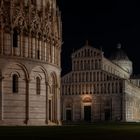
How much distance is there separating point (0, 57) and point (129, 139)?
26.5 meters

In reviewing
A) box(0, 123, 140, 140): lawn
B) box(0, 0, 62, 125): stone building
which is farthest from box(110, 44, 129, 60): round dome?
box(0, 123, 140, 140): lawn

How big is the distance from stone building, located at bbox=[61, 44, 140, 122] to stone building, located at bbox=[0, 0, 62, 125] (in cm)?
4438

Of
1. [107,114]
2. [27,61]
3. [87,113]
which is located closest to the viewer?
[27,61]

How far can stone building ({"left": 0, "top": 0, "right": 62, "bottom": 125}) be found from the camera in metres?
49.3

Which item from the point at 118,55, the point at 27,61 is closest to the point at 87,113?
the point at 118,55

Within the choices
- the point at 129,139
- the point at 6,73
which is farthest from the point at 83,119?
the point at 129,139

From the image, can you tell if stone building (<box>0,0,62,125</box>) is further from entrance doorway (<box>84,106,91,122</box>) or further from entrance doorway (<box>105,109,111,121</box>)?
entrance doorway (<box>84,106,91,122</box>)

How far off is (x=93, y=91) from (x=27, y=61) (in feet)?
170

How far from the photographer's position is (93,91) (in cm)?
10169

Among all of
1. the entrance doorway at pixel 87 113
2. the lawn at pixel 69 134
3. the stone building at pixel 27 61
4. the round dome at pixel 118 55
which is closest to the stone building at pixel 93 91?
the entrance doorway at pixel 87 113

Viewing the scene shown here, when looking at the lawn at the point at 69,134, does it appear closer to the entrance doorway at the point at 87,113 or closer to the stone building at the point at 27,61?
the stone building at the point at 27,61

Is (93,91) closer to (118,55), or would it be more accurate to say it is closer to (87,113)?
(87,113)

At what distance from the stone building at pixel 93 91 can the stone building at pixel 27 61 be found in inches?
1747

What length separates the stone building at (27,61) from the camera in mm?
49281
